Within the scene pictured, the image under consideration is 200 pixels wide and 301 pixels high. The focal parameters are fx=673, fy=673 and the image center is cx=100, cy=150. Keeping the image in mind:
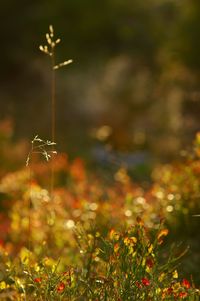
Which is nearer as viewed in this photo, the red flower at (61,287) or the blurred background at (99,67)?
the red flower at (61,287)

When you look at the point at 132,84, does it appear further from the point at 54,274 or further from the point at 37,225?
the point at 54,274

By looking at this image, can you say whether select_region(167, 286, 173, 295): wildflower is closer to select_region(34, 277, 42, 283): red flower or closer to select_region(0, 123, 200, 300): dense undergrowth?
select_region(0, 123, 200, 300): dense undergrowth

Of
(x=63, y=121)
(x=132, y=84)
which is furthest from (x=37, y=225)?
(x=132, y=84)

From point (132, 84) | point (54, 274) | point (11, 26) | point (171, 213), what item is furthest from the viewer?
point (11, 26)

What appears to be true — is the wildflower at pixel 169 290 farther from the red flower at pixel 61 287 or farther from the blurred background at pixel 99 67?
the blurred background at pixel 99 67

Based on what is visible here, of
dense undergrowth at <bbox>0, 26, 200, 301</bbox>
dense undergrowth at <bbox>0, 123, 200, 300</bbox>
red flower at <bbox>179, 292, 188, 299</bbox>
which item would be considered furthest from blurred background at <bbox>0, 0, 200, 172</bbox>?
red flower at <bbox>179, 292, 188, 299</bbox>

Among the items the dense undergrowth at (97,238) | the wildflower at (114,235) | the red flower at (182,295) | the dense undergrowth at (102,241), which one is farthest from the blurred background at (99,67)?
the red flower at (182,295)
